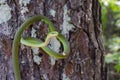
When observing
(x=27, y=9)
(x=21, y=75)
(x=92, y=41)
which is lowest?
(x=21, y=75)

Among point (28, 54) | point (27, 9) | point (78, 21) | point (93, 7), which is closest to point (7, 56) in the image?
point (28, 54)

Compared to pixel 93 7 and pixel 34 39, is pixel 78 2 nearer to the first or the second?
pixel 93 7

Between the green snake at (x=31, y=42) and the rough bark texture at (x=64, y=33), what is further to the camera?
the rough bark texture at (x=64, y=33)

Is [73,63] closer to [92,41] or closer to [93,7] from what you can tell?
[92,41]

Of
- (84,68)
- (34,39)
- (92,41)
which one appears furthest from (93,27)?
(34,39)

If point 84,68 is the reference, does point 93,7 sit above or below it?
above

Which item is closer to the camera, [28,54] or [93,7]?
[28,54]

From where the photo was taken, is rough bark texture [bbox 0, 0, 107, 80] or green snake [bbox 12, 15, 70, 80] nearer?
green snake [bbox 12, 15, 70, 80]
